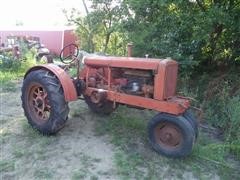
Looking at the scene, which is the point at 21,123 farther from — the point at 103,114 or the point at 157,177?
the point at 157,177

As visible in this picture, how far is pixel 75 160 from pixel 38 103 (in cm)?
127

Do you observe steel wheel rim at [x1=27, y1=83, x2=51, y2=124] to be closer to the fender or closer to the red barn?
the fender

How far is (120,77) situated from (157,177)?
1.70 m

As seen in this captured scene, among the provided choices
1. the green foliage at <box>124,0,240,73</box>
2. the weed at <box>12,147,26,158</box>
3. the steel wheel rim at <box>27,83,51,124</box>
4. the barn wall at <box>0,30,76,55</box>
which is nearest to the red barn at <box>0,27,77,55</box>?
the barn wall at <box>0,30,76,55</box>

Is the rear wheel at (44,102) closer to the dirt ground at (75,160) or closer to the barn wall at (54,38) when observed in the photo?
the dirt ground at (75,160)

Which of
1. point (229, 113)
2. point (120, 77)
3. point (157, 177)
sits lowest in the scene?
point (157, 177)

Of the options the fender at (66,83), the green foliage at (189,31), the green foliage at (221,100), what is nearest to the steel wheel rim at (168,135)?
the green foliage at (221,100)

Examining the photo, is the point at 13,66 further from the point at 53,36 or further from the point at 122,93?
the point at 53,36

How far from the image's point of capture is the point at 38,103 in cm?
527

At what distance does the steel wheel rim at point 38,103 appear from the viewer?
519 centimetres

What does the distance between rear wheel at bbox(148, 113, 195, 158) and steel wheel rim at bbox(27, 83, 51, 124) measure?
157 cm

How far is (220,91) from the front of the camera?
22.0ft

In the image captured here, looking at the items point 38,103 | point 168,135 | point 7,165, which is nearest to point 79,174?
point 7,165

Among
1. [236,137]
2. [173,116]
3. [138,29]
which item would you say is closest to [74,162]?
[173,116]
